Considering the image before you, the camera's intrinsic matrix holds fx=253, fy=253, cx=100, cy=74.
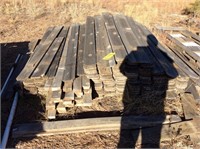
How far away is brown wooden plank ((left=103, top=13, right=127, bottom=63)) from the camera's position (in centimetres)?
450

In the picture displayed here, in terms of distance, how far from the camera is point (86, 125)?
161 inches

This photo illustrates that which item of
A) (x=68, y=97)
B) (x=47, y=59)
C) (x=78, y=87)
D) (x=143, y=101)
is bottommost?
(x=143, y=101)

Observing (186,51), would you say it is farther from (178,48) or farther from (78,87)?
(78,87)

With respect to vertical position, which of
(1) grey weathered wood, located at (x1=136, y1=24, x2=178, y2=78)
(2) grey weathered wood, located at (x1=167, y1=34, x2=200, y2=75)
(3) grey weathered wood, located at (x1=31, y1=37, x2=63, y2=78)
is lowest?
(2) grey weathered wood, located at (x1=167, y1=34, x2=200, y2=75)

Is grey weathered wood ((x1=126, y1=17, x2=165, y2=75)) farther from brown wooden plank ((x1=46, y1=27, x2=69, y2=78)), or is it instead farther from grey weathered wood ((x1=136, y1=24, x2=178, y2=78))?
brown wooden plank ((x1=46, y1=27, x2=69, y2=78))

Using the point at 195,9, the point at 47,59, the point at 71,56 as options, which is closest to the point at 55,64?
the point at 47,59

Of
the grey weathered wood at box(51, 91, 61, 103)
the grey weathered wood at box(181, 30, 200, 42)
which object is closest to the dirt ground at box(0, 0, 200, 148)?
the grey weathered wood at box(51, 91, 61, 103)

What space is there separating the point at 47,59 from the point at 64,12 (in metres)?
5.49

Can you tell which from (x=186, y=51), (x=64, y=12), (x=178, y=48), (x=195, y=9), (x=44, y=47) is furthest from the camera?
(x=64, y=12)

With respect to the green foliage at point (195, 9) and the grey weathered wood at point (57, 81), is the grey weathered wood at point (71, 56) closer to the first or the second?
the grey weathered wood at point (57, 81)

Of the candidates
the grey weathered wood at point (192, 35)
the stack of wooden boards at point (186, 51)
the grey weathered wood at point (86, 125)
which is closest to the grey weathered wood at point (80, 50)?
the grey weathered wood at point (86, 125)

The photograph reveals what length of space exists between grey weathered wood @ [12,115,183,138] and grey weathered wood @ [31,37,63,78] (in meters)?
0.96

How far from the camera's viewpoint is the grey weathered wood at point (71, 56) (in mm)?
4613

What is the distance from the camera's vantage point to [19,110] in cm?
460
